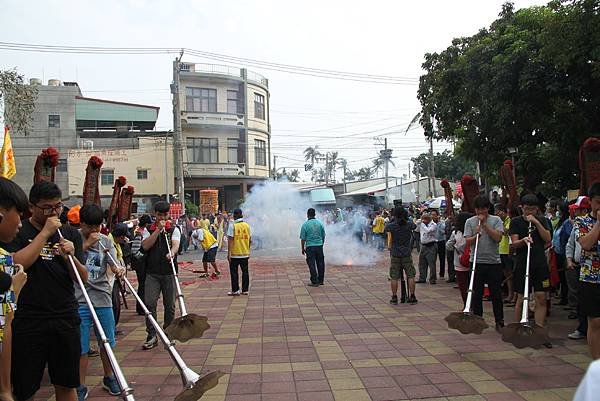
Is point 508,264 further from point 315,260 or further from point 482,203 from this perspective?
point 315,260

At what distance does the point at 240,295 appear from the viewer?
32.8 ft

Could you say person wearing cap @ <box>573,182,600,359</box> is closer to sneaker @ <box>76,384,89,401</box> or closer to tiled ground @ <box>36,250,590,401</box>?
tiled ground @ <box>36,250,590,401</box>

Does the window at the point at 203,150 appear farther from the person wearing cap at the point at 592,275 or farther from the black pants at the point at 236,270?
the person wearing cap at the point at 592,275

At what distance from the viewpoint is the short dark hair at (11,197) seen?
270 centimetres

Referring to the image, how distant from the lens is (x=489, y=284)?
627cm

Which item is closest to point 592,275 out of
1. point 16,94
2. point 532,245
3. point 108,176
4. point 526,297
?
point 526,297

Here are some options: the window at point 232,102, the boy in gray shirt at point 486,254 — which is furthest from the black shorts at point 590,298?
the window at point 232,102

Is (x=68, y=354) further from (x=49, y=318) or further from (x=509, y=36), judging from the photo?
(x=509, y=36)

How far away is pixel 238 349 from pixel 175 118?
2080 centimetres

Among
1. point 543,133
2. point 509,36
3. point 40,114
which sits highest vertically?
point 40,114

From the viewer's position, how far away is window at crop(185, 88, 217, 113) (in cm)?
3544

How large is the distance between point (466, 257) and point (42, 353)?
222 inches

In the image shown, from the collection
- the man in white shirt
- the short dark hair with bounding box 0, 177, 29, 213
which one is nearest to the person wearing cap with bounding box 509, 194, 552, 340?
the man in white shirt

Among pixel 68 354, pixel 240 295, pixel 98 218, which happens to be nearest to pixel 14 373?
pixel 68 354
